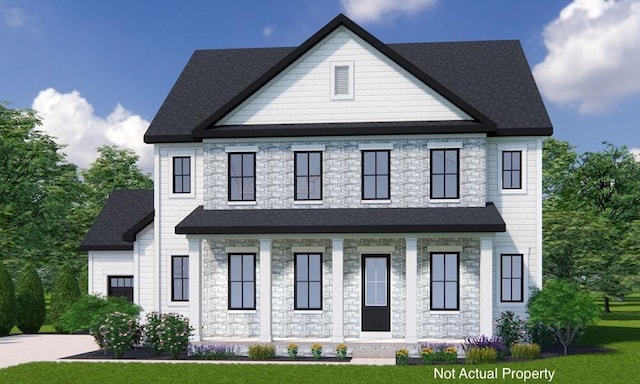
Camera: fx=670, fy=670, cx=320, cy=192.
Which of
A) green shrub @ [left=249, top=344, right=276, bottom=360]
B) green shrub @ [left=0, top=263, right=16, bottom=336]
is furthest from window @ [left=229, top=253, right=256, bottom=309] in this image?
green shrub @ [left=0, top=263, right=16, bottom=336]

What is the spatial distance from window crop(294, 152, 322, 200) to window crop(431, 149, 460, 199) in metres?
3.96

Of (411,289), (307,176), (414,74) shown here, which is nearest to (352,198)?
(307,176)

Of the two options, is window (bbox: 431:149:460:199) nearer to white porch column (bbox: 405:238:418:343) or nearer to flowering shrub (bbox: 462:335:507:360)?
white porch column (bbox: 405:238:418:343)

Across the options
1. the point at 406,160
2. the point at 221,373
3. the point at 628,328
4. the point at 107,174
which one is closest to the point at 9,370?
the point at 221,373

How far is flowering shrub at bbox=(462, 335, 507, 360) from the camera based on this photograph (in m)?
20.4

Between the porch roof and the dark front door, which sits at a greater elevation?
the porch roof

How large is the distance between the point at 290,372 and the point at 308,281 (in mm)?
5935

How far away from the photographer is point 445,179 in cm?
2316

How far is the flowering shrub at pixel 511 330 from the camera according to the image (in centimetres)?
2227

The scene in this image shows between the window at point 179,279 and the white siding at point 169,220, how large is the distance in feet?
0.50

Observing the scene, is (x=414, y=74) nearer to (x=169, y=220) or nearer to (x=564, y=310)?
(x=564, y=310)

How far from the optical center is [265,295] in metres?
22.4

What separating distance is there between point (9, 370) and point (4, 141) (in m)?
27.1

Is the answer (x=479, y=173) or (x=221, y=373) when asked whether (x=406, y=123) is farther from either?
(x=221, y=373)
